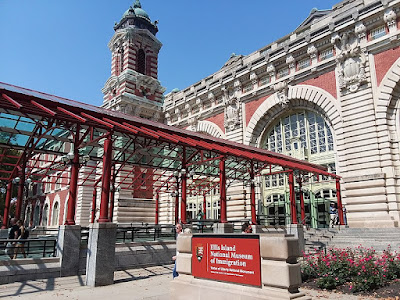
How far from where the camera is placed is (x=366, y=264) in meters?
9.94

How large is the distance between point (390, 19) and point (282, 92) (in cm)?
974

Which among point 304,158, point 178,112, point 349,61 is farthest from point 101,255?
point 178,112

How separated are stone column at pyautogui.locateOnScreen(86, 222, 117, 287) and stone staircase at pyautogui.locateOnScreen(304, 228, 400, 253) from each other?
10.3m

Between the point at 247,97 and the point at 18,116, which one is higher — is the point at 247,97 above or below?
above

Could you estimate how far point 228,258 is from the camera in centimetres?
695

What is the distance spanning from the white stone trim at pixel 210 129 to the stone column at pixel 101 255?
78.5ft

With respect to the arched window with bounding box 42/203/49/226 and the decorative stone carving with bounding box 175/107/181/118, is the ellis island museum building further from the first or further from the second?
the arched window with bounding box 42/203/49/226

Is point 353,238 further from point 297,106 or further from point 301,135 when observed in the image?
point 297,106

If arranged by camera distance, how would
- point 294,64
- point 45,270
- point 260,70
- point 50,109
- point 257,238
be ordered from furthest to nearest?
point 260,70 → point 294,64 → point 50,109 → point 45,270 → point 257,238

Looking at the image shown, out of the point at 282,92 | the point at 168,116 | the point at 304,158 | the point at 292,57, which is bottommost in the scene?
the point at 304,158

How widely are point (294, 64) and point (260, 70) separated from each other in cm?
359

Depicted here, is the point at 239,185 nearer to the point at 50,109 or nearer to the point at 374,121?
the point at 374,121

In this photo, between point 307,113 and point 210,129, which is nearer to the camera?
point 307,113

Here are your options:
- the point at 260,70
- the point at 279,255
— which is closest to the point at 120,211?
the point at 260,70
